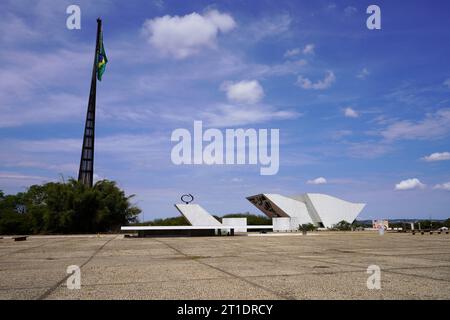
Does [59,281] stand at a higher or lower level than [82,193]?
lower

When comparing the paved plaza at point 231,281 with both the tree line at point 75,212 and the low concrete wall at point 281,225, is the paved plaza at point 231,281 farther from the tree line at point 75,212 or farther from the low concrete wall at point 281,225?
the low concrete wall at point 281,225

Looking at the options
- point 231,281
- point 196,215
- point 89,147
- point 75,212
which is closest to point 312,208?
point 196,215

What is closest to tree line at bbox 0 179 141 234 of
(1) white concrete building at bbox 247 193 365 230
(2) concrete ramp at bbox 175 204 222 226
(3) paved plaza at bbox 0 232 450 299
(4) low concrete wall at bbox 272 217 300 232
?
(2) concrete ramp at bbox 175 204 222 226

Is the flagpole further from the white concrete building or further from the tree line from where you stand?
the white concrete building

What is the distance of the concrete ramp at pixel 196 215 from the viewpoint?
3047cm

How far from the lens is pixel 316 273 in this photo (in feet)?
23.3

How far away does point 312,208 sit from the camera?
58.7m

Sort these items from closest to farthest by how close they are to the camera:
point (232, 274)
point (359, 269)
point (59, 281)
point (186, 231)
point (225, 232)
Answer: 1. point (59, 281)
2. point (232, 274)
3. point (359, 269)
4. point (186, 231)
5. point (225, 232)

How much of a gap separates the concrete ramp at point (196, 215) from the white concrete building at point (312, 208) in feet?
89.0
